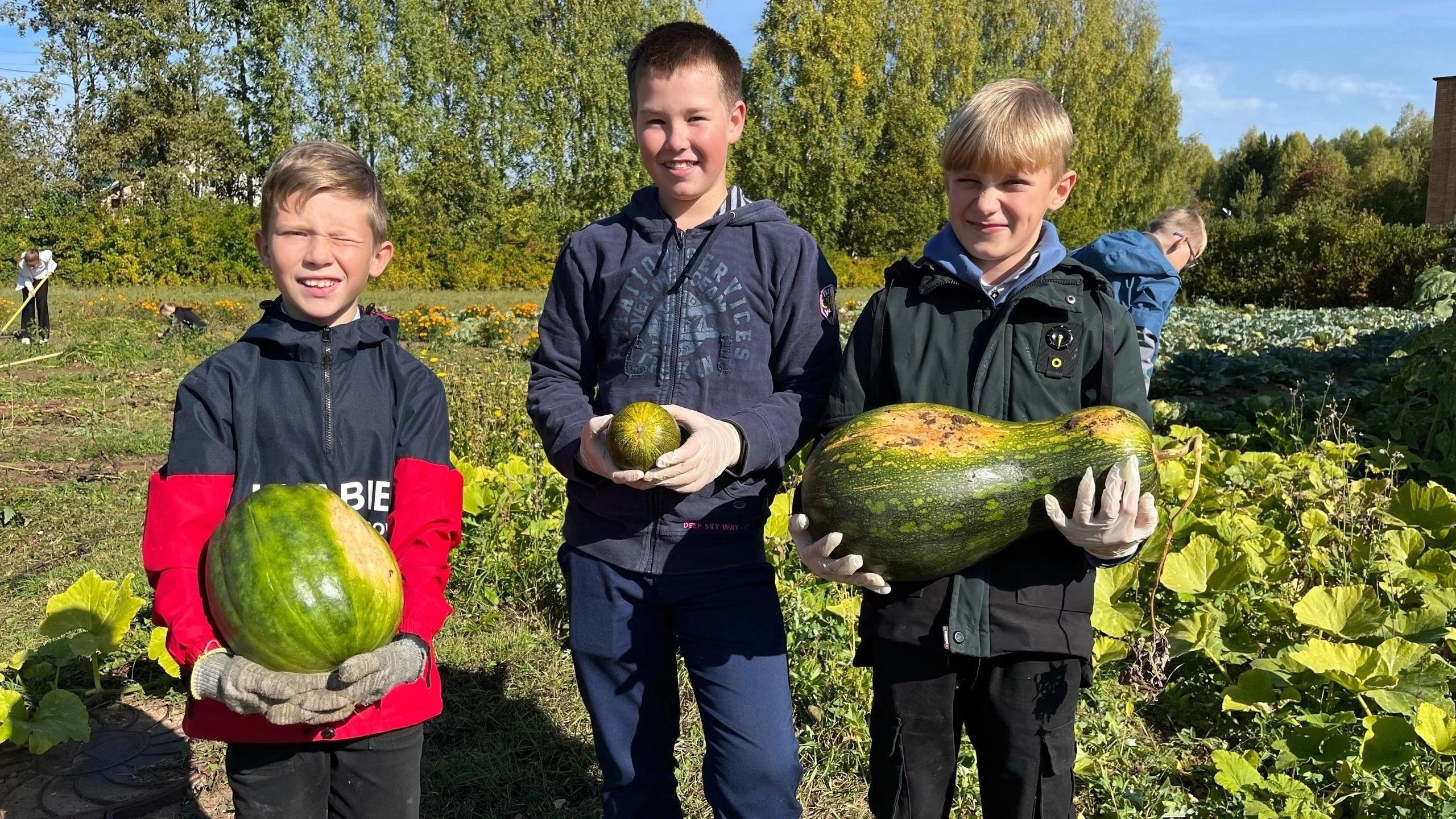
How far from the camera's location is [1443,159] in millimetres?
38219

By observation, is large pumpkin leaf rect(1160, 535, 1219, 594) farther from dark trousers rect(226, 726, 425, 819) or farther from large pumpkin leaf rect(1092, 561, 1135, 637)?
dark trousers rect(226, 726, 425, 819)

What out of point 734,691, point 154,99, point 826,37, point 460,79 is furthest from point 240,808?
point 154,99

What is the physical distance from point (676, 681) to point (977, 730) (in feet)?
2.31

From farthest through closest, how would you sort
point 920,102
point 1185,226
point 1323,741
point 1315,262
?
point 920,102
point 1315,262
point 1185,226
point 1323,741

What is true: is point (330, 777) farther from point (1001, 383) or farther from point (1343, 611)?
point (1343, 611)

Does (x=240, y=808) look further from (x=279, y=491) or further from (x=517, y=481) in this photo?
(x=517, y=481)

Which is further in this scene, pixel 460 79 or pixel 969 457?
pixel 460 79

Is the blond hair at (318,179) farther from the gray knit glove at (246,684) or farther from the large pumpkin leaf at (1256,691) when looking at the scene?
the large pumpkin leaf at (1256,691)

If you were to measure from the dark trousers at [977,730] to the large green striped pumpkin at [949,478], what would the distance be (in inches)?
10.1

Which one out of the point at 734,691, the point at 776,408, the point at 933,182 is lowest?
the point at 734,691

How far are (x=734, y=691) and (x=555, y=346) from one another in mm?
932

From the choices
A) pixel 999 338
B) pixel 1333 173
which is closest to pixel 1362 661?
pixel 999 338

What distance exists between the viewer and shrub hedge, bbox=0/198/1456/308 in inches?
853

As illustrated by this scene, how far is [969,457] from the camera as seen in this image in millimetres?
2016
